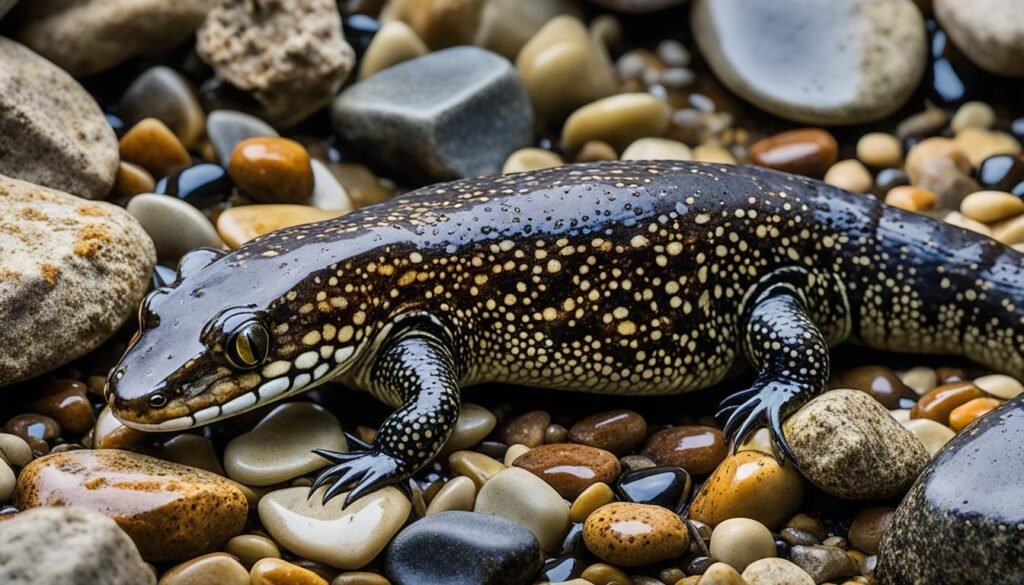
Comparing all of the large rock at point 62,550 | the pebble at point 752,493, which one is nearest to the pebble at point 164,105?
the large rock at point 62,550

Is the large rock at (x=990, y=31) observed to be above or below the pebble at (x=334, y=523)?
above

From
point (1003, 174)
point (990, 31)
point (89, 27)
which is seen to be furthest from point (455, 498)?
point (990, 31)

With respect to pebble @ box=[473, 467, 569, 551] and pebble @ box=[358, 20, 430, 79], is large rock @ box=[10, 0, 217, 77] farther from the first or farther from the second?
pebble @ box=[473, 467, 569, 551]

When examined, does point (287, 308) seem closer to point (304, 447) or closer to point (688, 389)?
point (304, 447)

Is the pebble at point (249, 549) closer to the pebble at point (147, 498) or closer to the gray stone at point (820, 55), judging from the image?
the pebble at point (147, 498)

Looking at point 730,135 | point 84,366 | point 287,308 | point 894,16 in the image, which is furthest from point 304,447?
point 894,16
